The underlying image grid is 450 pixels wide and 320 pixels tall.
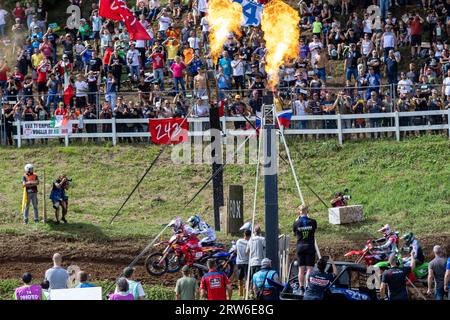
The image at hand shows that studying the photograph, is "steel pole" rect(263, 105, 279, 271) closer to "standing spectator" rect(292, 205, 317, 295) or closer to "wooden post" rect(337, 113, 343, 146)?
"standing spectator" rect(292, 205, 317, 295)

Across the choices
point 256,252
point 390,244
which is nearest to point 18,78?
point 256,252

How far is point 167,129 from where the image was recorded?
104ft

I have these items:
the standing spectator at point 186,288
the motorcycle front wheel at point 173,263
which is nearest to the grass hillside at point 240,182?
the motorcycle front wheel at point 173,263

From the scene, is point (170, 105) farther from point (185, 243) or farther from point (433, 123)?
point (185, 243)

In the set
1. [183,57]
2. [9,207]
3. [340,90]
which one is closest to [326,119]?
[340,90]

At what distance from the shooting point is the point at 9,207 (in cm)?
3103

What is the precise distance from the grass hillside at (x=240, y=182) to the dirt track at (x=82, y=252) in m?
0.59

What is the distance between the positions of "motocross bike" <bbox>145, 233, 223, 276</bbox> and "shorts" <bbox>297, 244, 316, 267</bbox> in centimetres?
283

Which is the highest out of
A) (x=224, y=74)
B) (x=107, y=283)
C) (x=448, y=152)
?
(x=224, y=74)

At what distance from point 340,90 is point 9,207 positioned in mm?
10696

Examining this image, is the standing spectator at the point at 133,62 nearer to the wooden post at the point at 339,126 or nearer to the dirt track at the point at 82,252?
the wooden post at the point at 339,126

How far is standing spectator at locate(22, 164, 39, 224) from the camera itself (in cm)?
2858

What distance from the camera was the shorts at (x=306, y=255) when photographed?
868 inches

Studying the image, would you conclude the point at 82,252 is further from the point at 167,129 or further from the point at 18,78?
the point at 18,78
